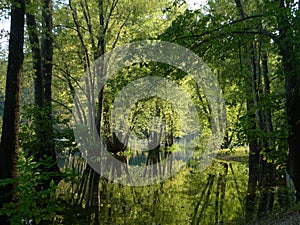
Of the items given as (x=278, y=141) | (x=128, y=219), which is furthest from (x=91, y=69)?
(x=278, y=141)

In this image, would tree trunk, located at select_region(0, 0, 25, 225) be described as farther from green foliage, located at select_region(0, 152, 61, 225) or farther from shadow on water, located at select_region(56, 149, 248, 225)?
shadow on water, located at select_region(56, 149, 248, 225)

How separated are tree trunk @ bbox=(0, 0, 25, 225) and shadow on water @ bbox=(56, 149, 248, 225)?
400 cm

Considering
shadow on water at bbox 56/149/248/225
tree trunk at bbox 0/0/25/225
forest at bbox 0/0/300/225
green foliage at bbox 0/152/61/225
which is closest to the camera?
green foliage at bbox 0/152/61/225

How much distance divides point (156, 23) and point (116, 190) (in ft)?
50.7

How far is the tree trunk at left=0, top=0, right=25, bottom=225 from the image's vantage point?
7.15 meters

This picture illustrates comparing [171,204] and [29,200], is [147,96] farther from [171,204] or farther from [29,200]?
[29,200]

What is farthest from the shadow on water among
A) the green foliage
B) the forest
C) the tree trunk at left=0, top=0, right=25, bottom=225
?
the green foliage

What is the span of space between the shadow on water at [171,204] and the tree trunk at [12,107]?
4.00 meters

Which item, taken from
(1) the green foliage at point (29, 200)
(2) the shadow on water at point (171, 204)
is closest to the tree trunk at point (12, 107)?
(1) the green foliage at point (29, 200)

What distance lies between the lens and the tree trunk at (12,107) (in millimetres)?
7152

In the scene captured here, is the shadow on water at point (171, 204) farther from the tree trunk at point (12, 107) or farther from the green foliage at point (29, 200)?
the green foliage at point (29, 200)

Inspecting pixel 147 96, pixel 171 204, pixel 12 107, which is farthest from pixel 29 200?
pixel 147 96

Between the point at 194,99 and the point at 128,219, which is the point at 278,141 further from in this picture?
the point at 194,99

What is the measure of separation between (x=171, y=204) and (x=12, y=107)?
8172mm
